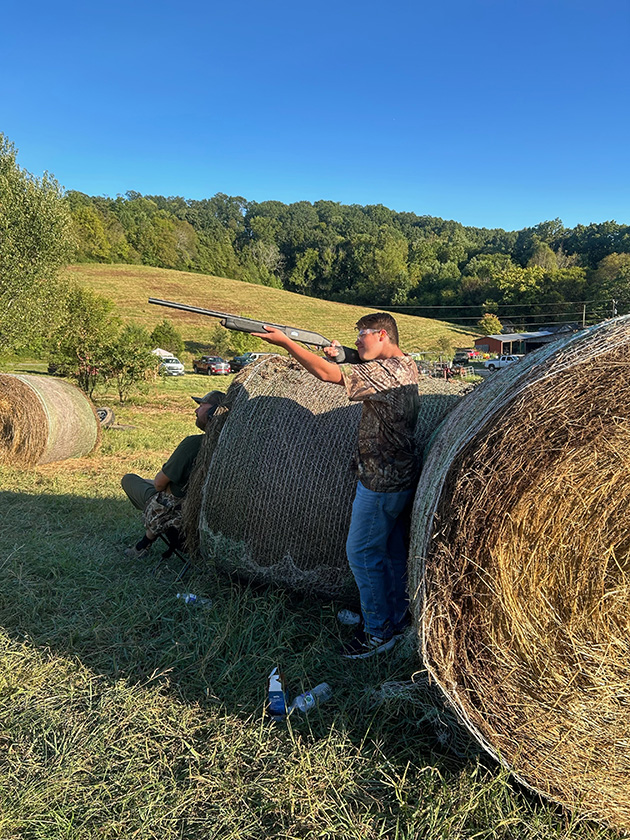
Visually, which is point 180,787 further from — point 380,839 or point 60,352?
point 60,352

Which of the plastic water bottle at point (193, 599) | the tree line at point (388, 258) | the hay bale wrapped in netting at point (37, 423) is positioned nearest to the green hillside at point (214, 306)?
the tree line at point (388, 258)

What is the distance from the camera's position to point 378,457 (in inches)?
139

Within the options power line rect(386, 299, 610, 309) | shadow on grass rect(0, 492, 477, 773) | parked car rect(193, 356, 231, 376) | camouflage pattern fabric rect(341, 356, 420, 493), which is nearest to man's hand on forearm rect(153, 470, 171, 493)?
shadow on grass rect(0, 492, 477, 773)

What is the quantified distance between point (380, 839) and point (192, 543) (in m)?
2.87

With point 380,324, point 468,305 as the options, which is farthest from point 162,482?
point 468,305

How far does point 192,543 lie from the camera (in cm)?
481

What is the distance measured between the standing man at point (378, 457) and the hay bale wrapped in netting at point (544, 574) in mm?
775

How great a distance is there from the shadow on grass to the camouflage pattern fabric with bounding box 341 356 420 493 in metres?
1.10

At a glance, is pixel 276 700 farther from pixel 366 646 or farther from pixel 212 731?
pixel 366 646

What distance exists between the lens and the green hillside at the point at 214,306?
5288 cm

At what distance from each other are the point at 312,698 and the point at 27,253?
680 inches

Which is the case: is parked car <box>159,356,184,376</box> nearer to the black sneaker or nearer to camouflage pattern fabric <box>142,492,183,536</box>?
camouflage pattern fabric <box>142,492,183,536</box>

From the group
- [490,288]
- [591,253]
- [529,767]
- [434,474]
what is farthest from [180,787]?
[591,253]

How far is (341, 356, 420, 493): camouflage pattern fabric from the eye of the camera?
348 cm
